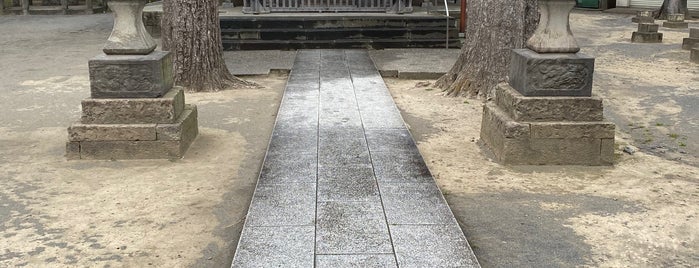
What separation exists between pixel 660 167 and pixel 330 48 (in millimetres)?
8107

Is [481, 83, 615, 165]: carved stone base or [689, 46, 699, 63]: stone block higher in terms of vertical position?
[689, 46, 699, 63]: stone block

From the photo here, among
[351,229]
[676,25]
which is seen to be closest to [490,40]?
[351,229]

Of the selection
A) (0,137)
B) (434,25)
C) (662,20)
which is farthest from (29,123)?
(662,20)

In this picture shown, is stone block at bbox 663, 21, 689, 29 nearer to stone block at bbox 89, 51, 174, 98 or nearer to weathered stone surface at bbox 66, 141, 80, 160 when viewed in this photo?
stone block at bbox 89, 51, 174, 98

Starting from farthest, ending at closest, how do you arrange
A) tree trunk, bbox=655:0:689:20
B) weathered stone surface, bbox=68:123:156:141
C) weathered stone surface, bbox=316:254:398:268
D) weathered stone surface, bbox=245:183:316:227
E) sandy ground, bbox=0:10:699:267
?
tree trunk, bbox=655:0:689:20 → weathered stone surface, bbox=68:123:156:141 → weathered stone surface, bbox=245:183:316:227 → sandy ground, bbox=0:10:699:267 → weathered stone surface, bbox=316:254:398:268

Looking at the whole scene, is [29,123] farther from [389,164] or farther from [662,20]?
[662,20]

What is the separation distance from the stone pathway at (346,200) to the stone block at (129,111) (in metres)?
0.98

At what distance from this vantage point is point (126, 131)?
222 inches

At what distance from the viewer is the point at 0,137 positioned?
6453 mm

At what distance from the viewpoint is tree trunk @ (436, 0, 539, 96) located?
7.95 metres

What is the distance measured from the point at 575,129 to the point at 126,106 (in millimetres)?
3852

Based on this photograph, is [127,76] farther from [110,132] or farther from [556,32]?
[556,32]

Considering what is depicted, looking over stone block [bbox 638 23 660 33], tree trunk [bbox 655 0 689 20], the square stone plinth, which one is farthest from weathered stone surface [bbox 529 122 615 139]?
tree trunk [bbox 655 0 689 20]

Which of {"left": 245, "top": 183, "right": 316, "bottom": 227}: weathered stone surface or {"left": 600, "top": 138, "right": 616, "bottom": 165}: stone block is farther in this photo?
{"left": 600, "top": 138, "right": 616, "bottom": 165}: stone block
